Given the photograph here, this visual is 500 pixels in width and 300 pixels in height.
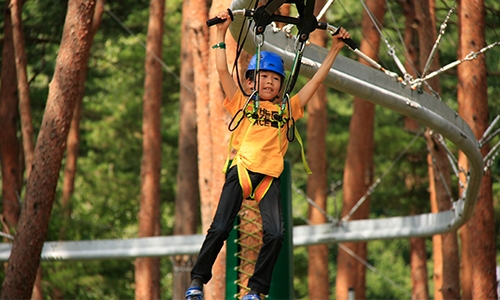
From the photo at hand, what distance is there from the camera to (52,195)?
443 inches

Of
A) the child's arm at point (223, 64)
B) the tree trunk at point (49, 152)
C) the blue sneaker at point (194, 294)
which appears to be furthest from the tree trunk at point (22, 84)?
the blue sneaker at point (194, 294)

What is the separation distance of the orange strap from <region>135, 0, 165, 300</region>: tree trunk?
42.3 ft

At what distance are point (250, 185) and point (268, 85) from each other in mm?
699

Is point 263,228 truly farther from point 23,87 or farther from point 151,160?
point 151,160

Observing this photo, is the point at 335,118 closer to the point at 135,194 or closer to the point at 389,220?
the point at 135,194

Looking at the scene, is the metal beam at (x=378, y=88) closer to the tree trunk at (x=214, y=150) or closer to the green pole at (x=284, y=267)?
the green pole at (x=284, y=267)

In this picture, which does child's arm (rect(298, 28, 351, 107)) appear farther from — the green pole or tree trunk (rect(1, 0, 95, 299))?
tree trunk (rect(1, 0, 95, 299))

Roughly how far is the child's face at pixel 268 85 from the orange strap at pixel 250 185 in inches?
20.7

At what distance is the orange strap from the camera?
6.52 m

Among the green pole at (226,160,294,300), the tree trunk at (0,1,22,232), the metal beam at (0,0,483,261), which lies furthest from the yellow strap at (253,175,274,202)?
the tree trunk at (0,1,22,232)

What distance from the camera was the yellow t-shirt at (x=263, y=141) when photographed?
6516mm

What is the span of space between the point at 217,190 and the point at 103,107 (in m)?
17.2

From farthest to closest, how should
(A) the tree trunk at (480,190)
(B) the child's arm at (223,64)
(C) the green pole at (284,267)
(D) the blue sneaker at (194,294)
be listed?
(A) the tree trunk at (480,190)
(C) the green pole at (284,267)
(B) the child's arm at (223,64)
(D) the blue sneaker at (194,294)

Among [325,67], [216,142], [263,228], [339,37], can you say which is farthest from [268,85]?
[216,142]
